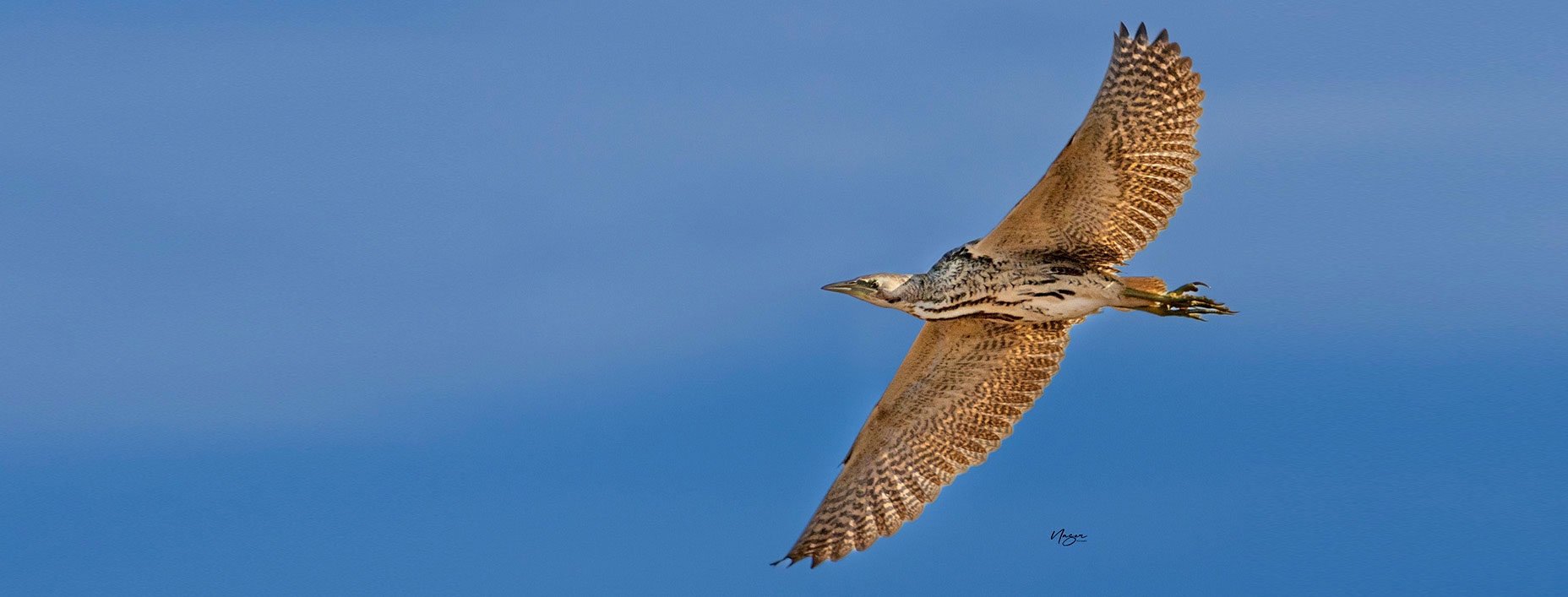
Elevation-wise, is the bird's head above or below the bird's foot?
above

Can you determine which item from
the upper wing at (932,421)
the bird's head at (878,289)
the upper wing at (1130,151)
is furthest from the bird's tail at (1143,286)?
the bird's head at (878,289)

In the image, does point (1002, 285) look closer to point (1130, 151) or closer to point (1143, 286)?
point (1143, 286)

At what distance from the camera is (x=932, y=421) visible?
1814cm

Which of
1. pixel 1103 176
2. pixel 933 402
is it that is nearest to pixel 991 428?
pixel 933 402

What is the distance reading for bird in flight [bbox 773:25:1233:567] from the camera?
15773 millimetres

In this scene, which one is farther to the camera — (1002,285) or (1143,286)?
(1002,285)

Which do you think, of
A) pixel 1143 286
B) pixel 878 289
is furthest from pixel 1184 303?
pixel 878 289

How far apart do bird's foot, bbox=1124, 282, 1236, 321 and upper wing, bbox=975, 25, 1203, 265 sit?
665 millimetres

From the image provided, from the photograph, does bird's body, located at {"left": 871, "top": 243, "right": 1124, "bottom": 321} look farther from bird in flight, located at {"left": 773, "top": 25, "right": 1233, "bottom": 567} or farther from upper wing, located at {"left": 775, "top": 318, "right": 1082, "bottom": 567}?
upper wing, located at {"left": 775, "top": 318, "right": 1082, "bottom": 567}

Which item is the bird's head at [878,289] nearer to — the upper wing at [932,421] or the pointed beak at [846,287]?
the pointed beak at [846,287]

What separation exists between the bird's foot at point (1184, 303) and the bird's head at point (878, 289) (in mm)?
2354

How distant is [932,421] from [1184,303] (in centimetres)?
344

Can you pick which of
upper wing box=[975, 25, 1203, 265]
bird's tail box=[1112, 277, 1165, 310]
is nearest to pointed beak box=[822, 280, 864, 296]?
upper wing box=[975, 25, 1203, 265]

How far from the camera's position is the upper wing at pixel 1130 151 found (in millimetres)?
15719
